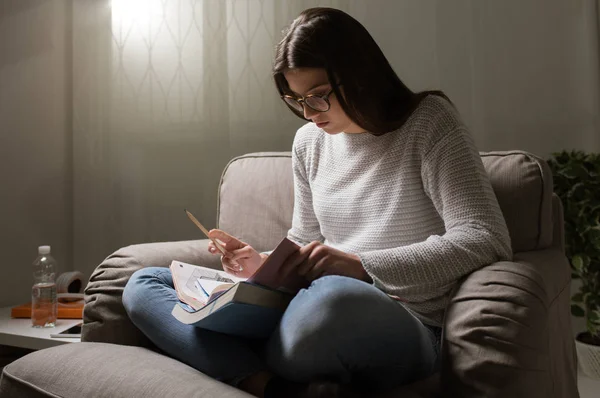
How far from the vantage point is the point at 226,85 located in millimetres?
2461

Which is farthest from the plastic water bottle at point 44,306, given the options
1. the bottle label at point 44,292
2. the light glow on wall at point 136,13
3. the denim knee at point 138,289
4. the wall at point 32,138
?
the light glow on wall at point 136,13

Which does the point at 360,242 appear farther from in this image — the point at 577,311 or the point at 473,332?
the point at 577,311

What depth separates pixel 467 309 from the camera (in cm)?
98


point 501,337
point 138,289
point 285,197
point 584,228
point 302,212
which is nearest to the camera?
point 501,337

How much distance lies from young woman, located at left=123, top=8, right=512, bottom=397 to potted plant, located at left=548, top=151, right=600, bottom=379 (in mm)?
787

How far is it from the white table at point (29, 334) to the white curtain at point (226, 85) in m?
0.69

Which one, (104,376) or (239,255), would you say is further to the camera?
(239,255)

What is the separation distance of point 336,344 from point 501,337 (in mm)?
237

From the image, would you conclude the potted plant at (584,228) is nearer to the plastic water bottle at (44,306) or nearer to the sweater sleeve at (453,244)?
the sweater sleeve at (453,244)

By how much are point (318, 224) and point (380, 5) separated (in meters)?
1.00

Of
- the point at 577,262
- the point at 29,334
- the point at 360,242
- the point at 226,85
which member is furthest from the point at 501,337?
the point at 226,85

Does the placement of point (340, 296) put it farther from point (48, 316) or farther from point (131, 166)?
point (131, 166)

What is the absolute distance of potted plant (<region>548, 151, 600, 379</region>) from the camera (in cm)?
185

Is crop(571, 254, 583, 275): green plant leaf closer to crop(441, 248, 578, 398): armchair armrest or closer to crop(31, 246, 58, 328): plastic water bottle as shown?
crop(441, 248, 578, 398): armchair armrest
